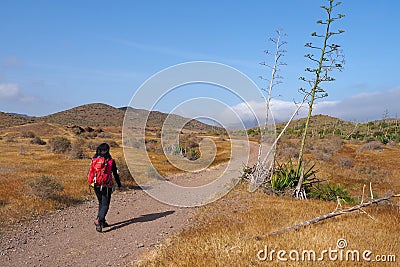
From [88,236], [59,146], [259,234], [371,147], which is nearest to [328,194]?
[259,234]

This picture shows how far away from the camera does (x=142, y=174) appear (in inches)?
722

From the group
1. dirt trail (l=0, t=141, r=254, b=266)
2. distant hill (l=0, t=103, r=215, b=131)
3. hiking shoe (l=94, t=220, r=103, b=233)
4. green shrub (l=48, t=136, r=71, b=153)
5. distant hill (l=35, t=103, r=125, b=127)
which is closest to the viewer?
dirt trail (l=0, t=141, r=254, b=266)

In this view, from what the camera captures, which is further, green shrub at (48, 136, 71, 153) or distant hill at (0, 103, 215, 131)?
distant hill at (0, 103, 215, 131)

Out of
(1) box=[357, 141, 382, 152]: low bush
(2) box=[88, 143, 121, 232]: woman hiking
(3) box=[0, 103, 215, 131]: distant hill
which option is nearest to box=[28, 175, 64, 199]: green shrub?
(2) box=[88, 143, 121, 232]: woman hiking

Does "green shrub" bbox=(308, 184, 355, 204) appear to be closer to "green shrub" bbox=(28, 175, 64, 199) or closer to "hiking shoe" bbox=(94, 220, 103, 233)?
"hiking shoe" bbox=(94, 220, 103, 233)

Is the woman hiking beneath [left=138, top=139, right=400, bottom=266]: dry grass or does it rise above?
above

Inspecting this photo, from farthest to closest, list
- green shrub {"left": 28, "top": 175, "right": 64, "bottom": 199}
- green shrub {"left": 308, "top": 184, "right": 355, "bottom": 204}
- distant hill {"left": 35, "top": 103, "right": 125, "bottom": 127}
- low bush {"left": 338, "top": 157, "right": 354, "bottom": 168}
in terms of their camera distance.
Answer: distant hill {"left": 35, "top": 103, "right": 125, "bottom": 127}
low bush {"left": 338, "top": 157, "right": 354, "bottom": 168}
green shrub {"left": 308, "top": 184, "right": 355, "bottom": 204}
green shrub {"left": 28, "top": 175, "right": 64, "bottom": 199}

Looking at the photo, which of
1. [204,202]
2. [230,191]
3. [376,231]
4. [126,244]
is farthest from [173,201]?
[376,231]

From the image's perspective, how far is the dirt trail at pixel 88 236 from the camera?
21.9 ft

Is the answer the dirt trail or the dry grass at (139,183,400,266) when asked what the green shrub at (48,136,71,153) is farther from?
the dry grass at (139,183,400,266)

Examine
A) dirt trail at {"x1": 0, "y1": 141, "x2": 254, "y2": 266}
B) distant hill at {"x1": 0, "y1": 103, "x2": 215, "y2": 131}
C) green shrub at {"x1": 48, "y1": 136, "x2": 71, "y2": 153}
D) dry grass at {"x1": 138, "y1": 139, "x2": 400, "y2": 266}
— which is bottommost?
dirt trail at {"x1": 0, "y1": 141, "x2": 254, "y2": 266}

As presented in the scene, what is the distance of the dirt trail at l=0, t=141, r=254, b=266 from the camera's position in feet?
21.9

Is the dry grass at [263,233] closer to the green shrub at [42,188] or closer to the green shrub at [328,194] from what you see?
the green shrub at [328,194]

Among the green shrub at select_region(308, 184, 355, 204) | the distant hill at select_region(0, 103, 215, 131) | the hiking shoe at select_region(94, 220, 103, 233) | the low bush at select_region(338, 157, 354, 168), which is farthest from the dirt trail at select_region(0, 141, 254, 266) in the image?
the distant hill at select_region(0, 103, 215, 131)
